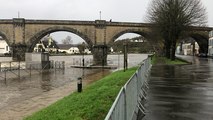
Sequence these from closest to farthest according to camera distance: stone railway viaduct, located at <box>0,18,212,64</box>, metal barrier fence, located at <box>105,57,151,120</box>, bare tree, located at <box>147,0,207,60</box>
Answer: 1. metal barrier fence, located at <box>105,57,151,120</box>
2. bare tree, located at <box>147,0,207,60</box>
3. stone railway viaduct, located at <box>0,18,212,64</box>

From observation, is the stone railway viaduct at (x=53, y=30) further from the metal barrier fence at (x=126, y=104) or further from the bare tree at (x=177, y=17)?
the metal barrier fence at (x=126, y=104)

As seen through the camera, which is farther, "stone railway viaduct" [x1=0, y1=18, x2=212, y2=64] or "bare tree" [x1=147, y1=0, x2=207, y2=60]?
"stone railway viaduct" [x1=0, y1=18, x2=212, y2=64]

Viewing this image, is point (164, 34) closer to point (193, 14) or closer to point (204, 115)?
point (193, 14)

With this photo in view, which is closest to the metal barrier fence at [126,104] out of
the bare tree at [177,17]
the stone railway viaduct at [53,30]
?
the bare tree at [177,17]

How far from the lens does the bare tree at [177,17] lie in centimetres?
5331

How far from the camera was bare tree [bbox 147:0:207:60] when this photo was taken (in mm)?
53312

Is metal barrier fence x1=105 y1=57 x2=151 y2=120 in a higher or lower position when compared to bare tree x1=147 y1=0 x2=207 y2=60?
lower

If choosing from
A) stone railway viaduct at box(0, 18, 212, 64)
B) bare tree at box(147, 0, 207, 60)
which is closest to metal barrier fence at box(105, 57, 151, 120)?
bare tree at box(147, 0, 207, 60)

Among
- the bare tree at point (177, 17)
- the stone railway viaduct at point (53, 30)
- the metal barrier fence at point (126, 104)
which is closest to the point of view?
the metal barrier fence at point (126, 104)

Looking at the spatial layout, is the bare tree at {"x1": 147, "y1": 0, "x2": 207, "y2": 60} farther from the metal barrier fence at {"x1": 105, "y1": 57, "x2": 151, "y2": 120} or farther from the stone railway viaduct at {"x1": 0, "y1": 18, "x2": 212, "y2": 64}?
the metal barrier fence at {"x1": 105, "y1": 57, "x2": 151, "y2": 120}

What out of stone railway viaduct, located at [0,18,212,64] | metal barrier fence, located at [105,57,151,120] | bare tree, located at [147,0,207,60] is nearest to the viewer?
metal barrier fence, located at [105,57,151,120]

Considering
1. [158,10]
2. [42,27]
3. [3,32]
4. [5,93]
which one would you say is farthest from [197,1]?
[5,93]

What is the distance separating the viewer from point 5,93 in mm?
19266

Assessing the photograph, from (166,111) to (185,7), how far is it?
46366 millimetres
